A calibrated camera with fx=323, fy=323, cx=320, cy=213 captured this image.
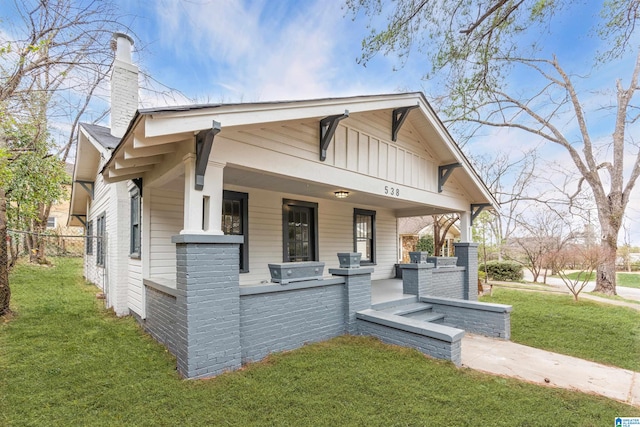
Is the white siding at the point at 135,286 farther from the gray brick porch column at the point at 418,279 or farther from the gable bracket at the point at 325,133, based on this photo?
the gray brick porch column at the point at 418,279

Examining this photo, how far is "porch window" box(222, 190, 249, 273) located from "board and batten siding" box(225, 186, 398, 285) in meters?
0.15

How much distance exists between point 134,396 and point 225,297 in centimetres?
131

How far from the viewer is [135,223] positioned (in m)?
6.45

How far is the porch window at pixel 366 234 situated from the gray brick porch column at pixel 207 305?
5862 mm

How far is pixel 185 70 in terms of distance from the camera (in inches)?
363

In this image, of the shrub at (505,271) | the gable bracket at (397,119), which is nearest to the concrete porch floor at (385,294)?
the gable bracket at (397,119)

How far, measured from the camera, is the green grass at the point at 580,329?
5082mm

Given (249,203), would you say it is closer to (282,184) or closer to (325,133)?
(282,184)

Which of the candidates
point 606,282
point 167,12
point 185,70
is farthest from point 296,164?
point 606,282

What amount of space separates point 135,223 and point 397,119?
18.9ft

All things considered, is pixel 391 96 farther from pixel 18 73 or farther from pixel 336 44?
pixel 18 73

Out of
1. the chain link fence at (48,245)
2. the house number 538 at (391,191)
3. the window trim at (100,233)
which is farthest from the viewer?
the chain link fence at (48,245)

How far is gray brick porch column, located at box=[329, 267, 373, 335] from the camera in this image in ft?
17.7

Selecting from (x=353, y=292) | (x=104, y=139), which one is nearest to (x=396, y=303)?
(x=353, y=292)
